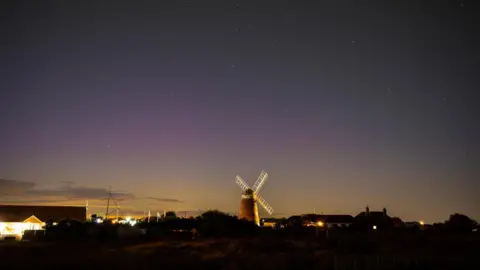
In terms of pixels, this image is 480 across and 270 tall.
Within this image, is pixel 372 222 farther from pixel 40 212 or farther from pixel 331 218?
pixel 40 212

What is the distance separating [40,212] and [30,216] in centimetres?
720

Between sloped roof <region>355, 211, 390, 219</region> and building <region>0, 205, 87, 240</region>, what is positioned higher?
building <region>0, 205, 87, 240</region>

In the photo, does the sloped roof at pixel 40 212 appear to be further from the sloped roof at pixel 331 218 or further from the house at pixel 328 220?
the sloped roof at pixel 331 218

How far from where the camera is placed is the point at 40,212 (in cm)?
8688

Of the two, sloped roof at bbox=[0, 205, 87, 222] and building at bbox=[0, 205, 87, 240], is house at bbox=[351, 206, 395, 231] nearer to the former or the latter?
building at bbox=[0, 205, 87, 240]

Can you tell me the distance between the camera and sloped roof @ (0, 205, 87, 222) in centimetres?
7900

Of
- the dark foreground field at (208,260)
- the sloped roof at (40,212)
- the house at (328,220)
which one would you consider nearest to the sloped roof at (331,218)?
the house at (328,220)

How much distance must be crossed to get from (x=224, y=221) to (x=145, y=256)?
28863 millimetres

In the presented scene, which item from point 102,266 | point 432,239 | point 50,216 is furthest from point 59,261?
point 50,216

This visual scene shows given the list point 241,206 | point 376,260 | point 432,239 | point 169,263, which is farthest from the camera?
point 241,206

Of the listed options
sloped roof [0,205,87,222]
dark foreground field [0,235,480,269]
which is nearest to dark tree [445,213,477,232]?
dark foreground field [0,235,480,269]

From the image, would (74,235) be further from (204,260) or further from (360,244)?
(360,244)

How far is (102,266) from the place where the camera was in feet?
85.4

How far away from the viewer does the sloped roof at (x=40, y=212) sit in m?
79.0
